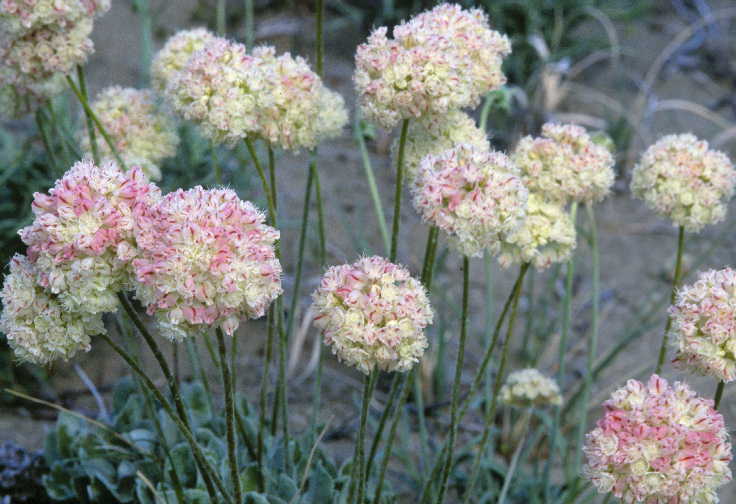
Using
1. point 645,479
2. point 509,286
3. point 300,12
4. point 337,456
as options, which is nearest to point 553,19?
point 300,12

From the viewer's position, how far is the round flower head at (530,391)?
9.19ft

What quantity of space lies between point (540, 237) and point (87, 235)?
3.51 ft

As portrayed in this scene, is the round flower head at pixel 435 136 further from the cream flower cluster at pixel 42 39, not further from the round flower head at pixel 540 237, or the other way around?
the cream flower cluster at pixel 42 39

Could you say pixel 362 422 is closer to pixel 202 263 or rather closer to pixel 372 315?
pixel 372 315

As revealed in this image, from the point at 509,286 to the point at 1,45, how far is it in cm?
271

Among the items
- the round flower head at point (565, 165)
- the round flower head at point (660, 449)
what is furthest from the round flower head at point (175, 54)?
the round flower head at point (660, 449)

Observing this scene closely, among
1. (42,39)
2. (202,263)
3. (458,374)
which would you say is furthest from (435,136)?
(42,39)

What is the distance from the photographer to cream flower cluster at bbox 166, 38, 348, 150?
6.98 ft

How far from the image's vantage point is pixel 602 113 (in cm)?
559

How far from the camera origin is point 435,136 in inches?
88.9

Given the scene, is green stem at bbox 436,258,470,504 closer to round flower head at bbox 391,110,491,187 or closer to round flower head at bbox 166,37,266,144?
round flower head at bbox 391,110,491,187

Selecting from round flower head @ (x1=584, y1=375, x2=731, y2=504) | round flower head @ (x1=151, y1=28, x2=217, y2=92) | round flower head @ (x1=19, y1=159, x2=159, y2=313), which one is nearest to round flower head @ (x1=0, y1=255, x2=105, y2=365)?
round flower head @ (x1=19, y1=159, x2=159, y2=313)

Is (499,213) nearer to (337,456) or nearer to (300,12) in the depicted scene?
(337,456)

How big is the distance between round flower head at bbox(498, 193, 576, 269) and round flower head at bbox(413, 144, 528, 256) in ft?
0.51
